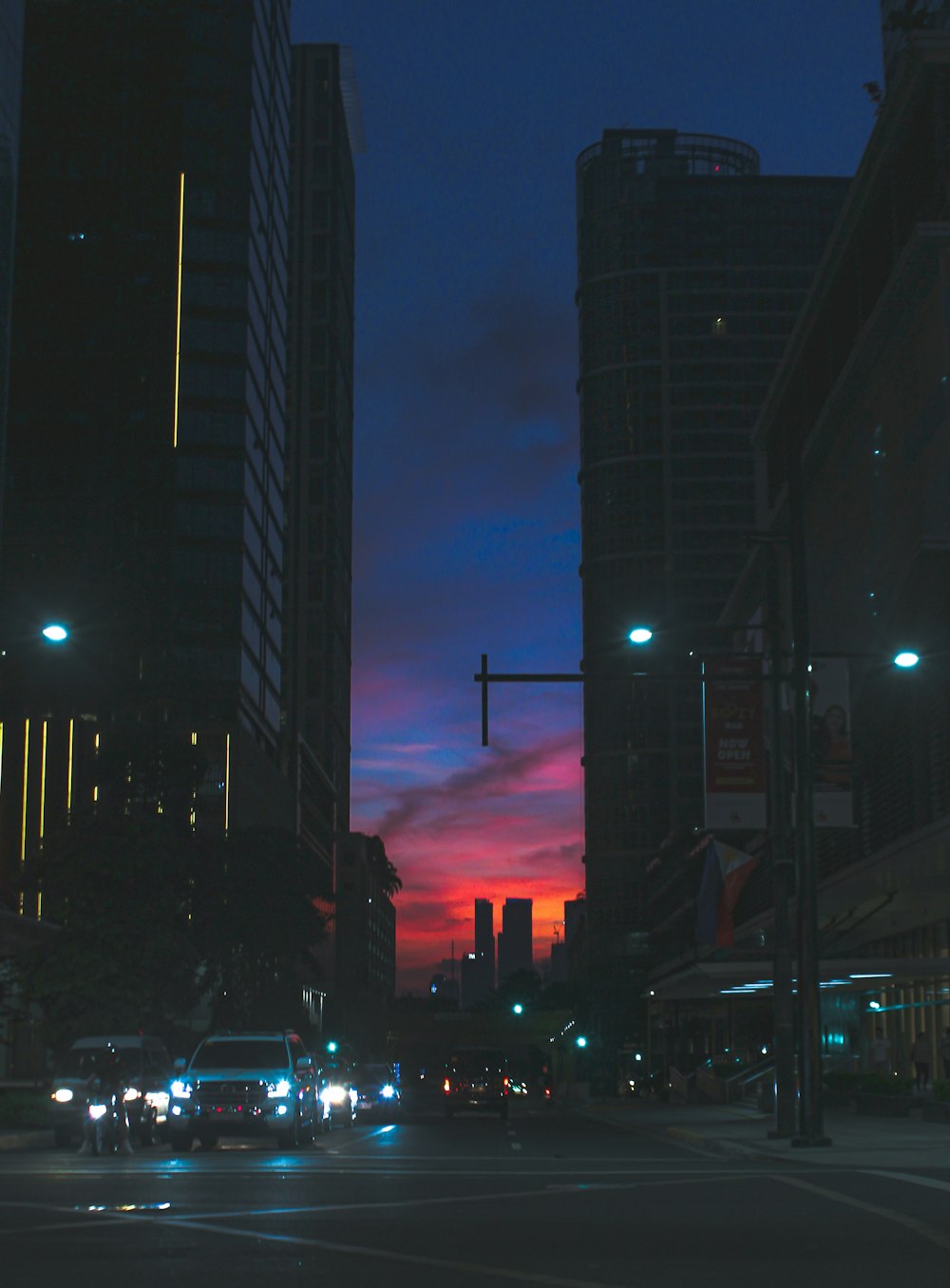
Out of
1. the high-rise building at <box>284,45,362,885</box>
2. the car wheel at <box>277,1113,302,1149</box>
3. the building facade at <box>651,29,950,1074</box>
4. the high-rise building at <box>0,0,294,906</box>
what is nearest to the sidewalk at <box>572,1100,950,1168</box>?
the building facade at <box>651,29,950,1074</box>

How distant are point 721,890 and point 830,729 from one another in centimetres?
1358

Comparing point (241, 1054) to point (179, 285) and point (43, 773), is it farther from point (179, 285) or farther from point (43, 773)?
point (179, 285)

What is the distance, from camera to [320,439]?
170 metres

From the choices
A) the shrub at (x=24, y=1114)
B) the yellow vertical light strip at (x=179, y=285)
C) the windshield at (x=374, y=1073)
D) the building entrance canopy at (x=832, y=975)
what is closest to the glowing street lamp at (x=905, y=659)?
the building entrance canopy at (x=832, y=975)

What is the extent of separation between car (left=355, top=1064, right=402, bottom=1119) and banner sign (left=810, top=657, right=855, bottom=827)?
53.9ft

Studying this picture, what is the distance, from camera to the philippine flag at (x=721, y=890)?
40906mm

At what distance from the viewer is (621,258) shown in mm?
187250

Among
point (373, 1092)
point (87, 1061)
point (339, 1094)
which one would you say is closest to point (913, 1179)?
point (87, 1061)

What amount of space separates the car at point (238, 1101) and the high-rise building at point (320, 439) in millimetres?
121677

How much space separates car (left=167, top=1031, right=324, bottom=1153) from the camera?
29.0 metres

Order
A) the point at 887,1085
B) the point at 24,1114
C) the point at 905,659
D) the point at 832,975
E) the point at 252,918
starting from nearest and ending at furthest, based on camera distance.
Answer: the point at 905,659, the point at 24,1114, the point at 887,1085, the point at 832,975, the point at 252,918

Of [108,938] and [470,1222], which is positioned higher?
[108,938]

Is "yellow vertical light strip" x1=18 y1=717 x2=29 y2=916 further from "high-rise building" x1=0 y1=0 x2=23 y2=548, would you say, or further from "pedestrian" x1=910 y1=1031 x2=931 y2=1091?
"pedestrian" x1=910 y1=1031 x2=931 y2=1091

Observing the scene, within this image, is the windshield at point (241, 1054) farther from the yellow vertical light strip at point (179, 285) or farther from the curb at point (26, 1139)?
the yellow vertical light strip at point (179, 285)
